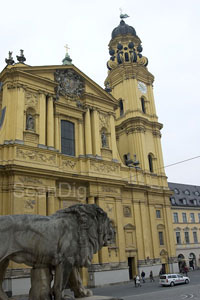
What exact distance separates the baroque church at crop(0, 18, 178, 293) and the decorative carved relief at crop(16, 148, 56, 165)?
76 mm

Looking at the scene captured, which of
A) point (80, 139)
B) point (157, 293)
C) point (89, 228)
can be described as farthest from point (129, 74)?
point (89, 228)

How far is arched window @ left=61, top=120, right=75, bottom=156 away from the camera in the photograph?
25953 mm

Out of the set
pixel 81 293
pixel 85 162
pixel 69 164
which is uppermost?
pixel 85 162

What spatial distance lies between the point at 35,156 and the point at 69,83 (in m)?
8.53

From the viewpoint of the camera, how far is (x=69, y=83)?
27.8 meters

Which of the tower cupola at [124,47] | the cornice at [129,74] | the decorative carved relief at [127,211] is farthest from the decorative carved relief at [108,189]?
the tower cupola at [124,47]

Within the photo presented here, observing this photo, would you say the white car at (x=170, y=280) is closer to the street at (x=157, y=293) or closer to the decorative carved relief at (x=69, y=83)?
the street at (x=157, y=293)

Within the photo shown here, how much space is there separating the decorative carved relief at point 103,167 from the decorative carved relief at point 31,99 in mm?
6792

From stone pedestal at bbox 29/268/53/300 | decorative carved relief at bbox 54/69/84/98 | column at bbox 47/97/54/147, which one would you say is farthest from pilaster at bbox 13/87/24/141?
stone pedestal at bbox 29/268/53/300

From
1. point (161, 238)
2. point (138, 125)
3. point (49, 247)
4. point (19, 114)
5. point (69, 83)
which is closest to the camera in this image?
point (49, 247)

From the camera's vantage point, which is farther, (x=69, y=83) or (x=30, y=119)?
(x=69, y=83)

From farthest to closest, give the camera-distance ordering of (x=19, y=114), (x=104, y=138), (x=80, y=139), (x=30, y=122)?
(x=104, y=138), (x=80, y=139), (x=30, y=122), (x=19, y=114)

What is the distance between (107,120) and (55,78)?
6357 mm

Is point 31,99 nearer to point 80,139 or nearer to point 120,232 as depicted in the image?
point 80,139
